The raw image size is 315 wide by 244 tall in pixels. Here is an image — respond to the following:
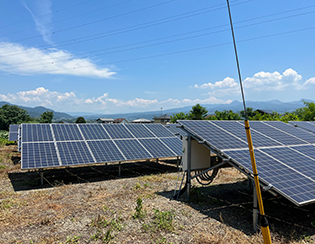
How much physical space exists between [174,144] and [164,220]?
1056 cm

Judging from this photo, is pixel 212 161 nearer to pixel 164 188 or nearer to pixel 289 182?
pixel 164 188

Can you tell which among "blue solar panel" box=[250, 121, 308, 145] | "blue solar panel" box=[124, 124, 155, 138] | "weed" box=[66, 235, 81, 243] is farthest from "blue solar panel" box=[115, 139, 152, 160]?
"weed" box=[66, 235, 81, 243]

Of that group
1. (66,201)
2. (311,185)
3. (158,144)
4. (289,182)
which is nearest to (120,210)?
(66,201)

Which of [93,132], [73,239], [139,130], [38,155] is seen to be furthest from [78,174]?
[73,239]

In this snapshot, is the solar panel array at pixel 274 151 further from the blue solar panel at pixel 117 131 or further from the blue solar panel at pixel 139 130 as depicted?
the blue solar panel at pixel 117 131

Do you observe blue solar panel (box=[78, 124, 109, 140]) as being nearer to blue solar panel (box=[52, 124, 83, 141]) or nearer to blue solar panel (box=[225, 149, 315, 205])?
blue solar panel (box=[52, 124, 83, 141])

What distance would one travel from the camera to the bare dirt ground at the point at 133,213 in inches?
291

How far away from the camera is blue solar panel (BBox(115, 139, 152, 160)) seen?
15.5m

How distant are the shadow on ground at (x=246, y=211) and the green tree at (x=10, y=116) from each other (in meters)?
100

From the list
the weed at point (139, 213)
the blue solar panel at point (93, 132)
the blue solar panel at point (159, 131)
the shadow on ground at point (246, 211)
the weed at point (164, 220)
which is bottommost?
the shadow on ground at point (246, 211)

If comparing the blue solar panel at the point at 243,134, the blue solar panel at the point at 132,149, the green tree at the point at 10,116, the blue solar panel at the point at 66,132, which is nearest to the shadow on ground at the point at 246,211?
the blue solar panel at the point at 243,134

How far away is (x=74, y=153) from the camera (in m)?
14.4

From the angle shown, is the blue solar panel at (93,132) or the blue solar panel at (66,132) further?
the blue solar panel at (93,132)

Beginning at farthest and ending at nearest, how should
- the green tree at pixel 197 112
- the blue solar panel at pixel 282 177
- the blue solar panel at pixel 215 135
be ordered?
the green tree at pixel 197 112, the blue solar panel at pixel 215 135, the blue solar panel at pixel 282 177
